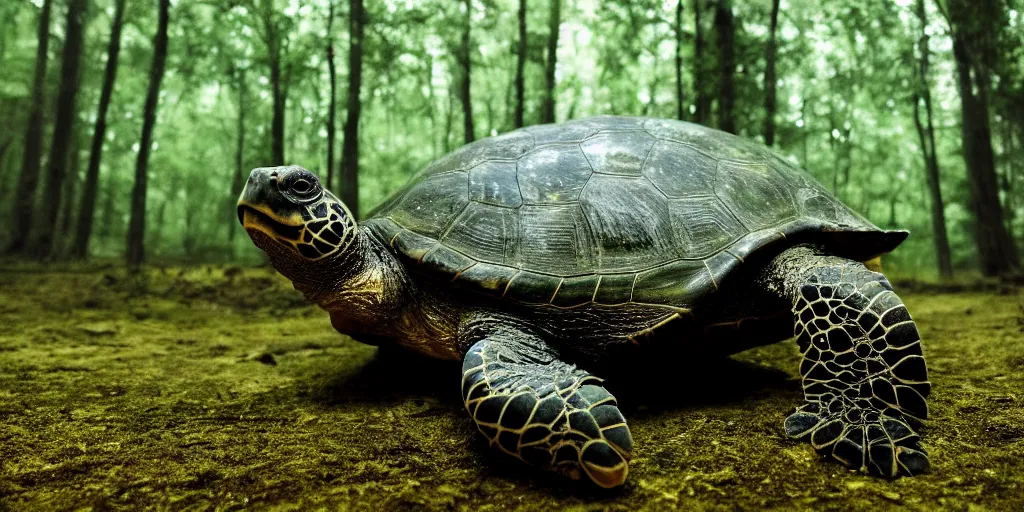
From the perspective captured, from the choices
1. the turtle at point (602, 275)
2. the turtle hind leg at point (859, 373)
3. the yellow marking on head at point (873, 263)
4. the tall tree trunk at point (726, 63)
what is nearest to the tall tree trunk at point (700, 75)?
the tall tree trunk at point (726, 63)

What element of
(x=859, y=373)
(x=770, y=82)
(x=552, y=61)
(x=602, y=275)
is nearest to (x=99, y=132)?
(x=552, y=61)

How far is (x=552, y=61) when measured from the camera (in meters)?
14.4

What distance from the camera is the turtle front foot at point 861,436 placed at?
1793mm

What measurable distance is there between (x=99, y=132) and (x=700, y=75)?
13487 mm

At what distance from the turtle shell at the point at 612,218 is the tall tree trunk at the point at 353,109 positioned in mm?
8327

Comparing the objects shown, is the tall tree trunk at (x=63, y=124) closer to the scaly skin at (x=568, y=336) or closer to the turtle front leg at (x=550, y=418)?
the scaly skin at (x=568, y=336)

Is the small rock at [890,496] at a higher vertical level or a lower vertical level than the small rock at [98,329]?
lower

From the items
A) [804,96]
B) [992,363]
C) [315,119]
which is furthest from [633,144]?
[804,96]

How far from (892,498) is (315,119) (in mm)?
19352

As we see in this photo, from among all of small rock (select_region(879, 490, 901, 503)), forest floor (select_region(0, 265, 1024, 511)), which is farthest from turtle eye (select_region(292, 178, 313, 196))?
small rock (select_region(879, 490, 901, 503))

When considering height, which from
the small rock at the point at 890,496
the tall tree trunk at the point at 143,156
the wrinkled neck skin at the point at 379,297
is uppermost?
the tall tree trunk at the point at 143,156

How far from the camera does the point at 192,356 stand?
Answer: 3.83 metres

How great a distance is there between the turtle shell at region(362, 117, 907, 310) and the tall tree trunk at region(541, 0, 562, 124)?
1135 cm

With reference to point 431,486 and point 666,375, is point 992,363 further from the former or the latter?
point 431,486
